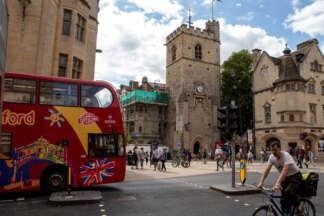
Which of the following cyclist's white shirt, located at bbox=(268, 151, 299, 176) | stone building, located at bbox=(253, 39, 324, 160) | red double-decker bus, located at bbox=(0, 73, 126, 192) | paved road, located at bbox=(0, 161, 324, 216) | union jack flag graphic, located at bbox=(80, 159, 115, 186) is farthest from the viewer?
stone building, located at bbox=(253, 39, 324, 160)

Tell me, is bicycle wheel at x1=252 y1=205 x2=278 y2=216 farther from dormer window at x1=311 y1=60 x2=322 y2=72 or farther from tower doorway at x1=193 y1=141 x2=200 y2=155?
tower doorway at x1=193 y1=141 x2=200 y2=155

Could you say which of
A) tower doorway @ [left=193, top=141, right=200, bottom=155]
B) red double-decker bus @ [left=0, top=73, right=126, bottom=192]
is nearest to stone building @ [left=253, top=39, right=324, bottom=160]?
tower doorway @ [left=193, top=141, right=200, bottom=155]

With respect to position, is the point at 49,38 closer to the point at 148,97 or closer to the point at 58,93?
the point at 58,93

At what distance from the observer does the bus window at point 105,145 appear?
980 cm

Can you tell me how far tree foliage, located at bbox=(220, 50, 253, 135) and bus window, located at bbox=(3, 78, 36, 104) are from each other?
116 feet

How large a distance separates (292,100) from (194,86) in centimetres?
1623

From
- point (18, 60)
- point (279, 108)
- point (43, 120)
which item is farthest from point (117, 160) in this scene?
point (279, 108)

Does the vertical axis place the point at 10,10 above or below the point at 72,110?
above

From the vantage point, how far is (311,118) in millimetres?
30281

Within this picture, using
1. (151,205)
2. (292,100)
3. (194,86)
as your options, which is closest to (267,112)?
(292,100)

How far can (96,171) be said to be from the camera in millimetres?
9789

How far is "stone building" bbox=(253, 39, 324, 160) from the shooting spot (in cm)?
2908

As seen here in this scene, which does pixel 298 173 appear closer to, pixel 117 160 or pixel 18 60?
pixel 117 160

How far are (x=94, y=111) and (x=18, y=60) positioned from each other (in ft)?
21.7
